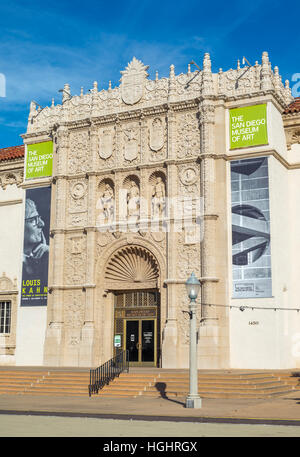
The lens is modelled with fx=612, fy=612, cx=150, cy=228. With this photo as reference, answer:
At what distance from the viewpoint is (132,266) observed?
34.5 meters

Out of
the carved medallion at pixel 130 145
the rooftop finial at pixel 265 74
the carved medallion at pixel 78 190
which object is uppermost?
the rooftop finial at pixel 265 74

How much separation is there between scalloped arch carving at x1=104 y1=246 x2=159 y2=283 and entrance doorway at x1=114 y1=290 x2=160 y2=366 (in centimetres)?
87

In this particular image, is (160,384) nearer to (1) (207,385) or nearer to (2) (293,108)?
(1) (207,385)

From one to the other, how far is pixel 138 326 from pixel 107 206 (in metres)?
7.02

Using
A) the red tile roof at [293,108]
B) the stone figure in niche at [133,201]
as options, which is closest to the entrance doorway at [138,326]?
the stone figure in niche at [133,201]

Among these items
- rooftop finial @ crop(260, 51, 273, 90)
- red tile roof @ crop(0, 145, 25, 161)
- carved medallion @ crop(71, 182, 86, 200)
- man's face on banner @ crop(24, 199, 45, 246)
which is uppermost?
rooftop finial @ crop(260, 51, 273, 90)

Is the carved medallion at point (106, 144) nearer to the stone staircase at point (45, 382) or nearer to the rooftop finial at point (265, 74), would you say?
the rooftop finial at point (265, 74)

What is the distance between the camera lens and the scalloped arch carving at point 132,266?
110ft

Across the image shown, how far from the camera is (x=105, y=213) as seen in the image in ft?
115

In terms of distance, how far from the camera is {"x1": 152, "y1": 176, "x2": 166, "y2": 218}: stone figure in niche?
3331cm

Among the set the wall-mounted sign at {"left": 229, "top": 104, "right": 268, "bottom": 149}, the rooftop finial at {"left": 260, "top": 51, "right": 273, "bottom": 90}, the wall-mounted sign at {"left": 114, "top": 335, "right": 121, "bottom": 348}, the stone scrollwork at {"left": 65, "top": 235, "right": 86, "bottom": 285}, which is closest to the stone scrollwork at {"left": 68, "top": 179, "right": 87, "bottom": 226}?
the stone scrollwork at {"left": 65, "top": 235, "right": 86, "bottom": 285}

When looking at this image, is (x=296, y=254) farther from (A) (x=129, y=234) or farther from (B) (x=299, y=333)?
(A) (x=129, y=234)

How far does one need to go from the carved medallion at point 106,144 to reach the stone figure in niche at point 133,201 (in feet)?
7.92

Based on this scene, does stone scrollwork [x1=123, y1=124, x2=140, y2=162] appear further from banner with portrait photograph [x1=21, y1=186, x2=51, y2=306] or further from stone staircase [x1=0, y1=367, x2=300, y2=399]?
stone staircase [x1=0, y1=367, x2=300, y2=399]
